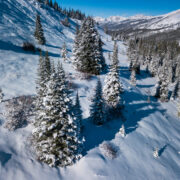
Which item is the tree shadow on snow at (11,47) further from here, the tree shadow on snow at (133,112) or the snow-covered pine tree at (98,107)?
the tree shadow on snow at (133,112)

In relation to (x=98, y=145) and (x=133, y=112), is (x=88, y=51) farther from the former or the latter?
(x=98, y=145)

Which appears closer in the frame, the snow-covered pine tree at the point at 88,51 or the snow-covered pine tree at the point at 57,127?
the snow-covered pine tree at the point at 57,127

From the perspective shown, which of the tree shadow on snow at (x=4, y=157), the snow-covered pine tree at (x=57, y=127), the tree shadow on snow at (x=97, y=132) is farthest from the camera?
the tree shadow on snow at (x=97, y=132)

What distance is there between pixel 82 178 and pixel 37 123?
6.14 m

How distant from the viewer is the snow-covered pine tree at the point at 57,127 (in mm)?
11037

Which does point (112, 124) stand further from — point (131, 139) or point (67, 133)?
point (67, 133)

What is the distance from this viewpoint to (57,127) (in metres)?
11.6

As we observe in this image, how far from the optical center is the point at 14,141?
12773 mm

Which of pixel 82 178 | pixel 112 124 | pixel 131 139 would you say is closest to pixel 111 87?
pixel 112 124

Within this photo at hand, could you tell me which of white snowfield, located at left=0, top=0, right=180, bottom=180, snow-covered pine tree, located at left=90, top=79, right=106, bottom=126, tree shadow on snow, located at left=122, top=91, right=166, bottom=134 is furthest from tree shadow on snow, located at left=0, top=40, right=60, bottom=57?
tree shadow on snow, located at left=122, top=91, right=166, bottom=134

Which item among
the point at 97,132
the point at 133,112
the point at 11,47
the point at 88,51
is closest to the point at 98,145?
the point at 97,132

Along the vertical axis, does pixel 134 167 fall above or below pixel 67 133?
below

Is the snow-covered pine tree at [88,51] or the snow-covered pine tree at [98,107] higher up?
the snow-covered pine tree at [88,51]

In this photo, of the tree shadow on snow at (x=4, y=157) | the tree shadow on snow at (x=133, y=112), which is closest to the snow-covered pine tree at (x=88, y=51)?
the tree shadow on snow at (x=133, y=112)
